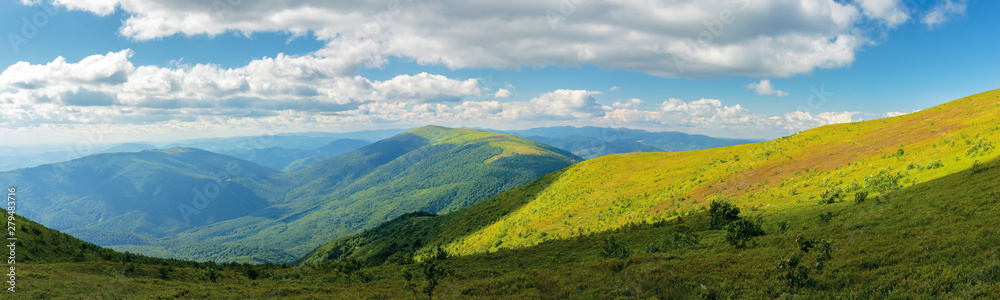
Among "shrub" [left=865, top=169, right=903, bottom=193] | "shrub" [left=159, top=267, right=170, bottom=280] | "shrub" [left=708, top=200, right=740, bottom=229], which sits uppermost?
"shrub" [left=865, top=169, right=903, bottom=193]

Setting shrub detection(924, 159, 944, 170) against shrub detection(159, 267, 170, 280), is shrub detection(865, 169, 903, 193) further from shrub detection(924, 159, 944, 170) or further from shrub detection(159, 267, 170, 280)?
shrub detection(159, 267, 170, 280)

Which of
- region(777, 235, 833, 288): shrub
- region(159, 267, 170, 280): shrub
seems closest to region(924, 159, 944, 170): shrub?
region(777, 235, 833, 288): shrub

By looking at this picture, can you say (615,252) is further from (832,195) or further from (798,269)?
(832,195)

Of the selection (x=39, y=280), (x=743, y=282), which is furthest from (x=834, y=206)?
(x=39, y=280)

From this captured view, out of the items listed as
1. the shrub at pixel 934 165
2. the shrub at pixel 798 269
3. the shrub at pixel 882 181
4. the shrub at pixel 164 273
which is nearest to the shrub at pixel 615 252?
the shrub at pixel 798 269

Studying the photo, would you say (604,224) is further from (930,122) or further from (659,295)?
(930,122)

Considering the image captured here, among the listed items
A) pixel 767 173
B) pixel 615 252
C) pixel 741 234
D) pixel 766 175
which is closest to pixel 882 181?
pixel 766 175
